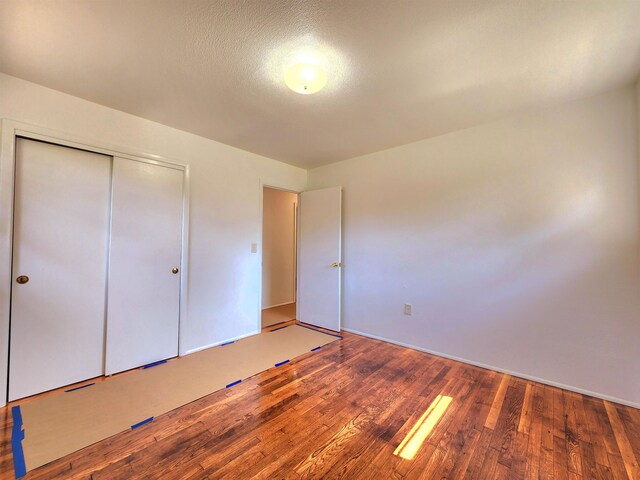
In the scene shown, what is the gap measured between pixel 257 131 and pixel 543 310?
3.25 meters

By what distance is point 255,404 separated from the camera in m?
1.98

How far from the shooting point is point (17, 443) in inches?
61.4

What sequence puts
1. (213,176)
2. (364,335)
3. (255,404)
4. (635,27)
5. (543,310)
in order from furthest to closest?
(364,335), (213,176), (543,310), (255,404), (635,27)

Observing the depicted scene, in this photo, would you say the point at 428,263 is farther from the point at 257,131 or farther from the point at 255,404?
the point at 257,131

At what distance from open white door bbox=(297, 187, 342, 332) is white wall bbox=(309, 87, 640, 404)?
549 mm

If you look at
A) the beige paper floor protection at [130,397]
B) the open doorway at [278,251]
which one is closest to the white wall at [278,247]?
the open doorway at [278,251]

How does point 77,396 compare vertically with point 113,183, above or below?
below

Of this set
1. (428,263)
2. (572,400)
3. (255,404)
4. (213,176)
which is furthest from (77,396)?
(572,400)

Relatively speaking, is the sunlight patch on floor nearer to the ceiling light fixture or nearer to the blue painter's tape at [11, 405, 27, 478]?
the blue painter's tape at [11, 405, 27, 478]

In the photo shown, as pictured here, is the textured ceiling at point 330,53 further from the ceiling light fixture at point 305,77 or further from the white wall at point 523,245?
the white wall at point 523,245

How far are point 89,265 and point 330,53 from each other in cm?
261

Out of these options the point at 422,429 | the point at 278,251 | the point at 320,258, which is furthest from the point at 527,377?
the point at 278,251

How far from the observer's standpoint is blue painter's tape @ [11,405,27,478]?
1.37 meters

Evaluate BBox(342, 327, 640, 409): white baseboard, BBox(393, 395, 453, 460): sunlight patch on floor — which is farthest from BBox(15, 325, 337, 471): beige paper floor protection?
BBox(393, 395, 453, 460): sunlight patch on floor
